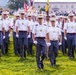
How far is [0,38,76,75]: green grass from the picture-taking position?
42.5 feet

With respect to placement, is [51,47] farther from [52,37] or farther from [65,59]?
[65,59]

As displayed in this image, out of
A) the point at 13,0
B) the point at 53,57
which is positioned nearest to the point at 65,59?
the point at 53,57

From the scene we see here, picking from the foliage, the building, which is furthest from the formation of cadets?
the building

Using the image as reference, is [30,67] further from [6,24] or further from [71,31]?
[6,24]

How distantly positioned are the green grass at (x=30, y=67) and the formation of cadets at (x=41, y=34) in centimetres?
29

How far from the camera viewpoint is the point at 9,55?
56.2ft

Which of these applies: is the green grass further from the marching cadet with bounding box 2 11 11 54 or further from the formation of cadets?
the marching cadet with bounding box 2 11 11 54

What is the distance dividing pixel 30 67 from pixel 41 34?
4.81 feet

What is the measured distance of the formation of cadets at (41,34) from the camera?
13.1 metres

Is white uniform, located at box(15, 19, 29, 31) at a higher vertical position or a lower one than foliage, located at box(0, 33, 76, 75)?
higher

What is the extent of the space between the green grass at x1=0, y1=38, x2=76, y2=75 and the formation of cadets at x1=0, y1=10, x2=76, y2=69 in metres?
0.29

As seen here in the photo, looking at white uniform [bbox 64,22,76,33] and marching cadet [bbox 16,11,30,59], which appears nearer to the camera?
marching cadet [bbox 16,11,30,59]

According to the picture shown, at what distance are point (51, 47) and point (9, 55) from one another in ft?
12.0

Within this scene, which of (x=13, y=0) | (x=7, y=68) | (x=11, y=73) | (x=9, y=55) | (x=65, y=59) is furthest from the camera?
(x=13, y=0)
